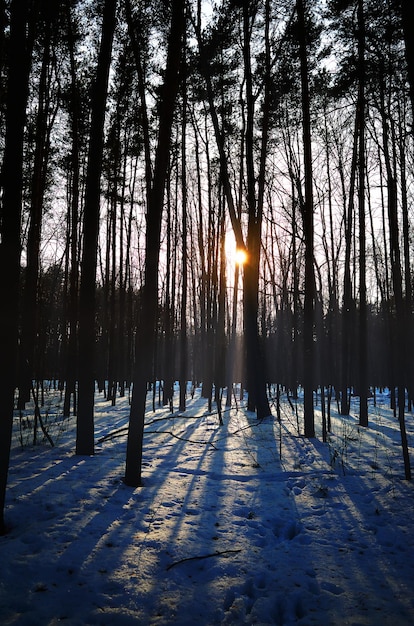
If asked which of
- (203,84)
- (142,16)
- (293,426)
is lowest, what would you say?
(293,426)

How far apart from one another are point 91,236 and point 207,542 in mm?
4334

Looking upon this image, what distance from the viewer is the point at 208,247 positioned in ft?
47.1

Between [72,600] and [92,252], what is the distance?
4.34 metres

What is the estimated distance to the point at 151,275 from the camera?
14.3 ft

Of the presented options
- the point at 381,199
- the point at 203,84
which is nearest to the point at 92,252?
the point at 203,84

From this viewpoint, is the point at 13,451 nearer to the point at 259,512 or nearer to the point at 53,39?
the point at 259,512

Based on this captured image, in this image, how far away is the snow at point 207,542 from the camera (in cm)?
209

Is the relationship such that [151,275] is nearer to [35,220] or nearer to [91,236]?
[91,236]

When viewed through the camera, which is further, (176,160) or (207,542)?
(176,160)

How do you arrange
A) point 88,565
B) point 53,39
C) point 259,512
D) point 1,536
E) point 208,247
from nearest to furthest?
point 88,565 → point 1,536 → point 259,512 → point 53,39 → point 208,247

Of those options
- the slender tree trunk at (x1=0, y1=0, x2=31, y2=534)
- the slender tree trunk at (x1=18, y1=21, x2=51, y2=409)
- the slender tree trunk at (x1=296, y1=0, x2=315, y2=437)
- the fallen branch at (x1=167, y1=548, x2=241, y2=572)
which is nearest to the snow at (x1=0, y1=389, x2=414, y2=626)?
the fallen branch at (x1=167, y1=548, x2=241, y2=572)

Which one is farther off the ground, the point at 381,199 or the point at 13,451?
the point at 381,199

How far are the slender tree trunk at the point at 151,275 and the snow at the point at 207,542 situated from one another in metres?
0.48

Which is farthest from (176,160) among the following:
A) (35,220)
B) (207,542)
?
(207,542)
